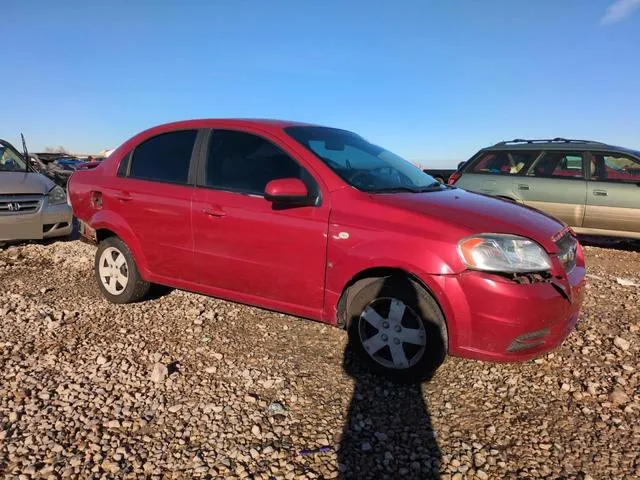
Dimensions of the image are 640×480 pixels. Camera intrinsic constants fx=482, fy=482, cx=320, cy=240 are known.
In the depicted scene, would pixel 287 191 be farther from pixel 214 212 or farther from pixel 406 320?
pixel 406 320

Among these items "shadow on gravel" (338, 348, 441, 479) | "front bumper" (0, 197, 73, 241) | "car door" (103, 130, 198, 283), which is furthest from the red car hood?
"front bumper" (0, 197, 73, 241)

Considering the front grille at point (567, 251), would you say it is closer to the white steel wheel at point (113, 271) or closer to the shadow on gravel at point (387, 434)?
the shadow on gravel at point (387, 434)

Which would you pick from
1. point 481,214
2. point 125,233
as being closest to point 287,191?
point 481,214

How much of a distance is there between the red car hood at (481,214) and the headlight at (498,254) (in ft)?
0.18

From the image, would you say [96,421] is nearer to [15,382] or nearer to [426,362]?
[15,382]

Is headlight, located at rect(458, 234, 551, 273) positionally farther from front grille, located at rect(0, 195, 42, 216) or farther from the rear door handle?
front grille, located at rect(0, 195, 42, 216)

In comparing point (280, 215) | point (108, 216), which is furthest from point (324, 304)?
point (108, 216)

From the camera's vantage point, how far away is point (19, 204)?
6.95m

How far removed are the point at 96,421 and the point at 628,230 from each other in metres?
7.45

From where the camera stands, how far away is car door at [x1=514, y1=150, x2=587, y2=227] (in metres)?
7.42

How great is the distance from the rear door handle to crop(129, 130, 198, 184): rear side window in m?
0.41

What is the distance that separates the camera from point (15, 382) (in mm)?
3176

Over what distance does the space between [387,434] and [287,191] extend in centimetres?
164

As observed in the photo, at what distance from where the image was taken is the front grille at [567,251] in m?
3.16
